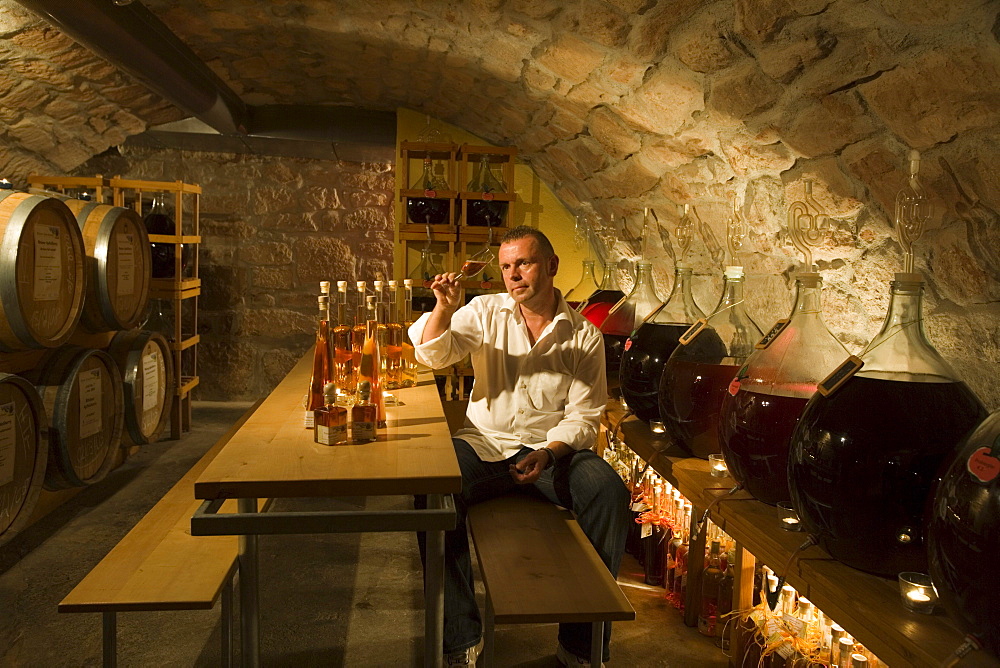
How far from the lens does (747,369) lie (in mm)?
1576

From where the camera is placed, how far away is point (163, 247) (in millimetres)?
4461

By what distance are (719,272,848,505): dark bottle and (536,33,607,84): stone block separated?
1.21 m

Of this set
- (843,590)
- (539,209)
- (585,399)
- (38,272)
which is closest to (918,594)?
(843,590)

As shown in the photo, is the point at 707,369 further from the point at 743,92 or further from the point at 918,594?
the point at 918,594

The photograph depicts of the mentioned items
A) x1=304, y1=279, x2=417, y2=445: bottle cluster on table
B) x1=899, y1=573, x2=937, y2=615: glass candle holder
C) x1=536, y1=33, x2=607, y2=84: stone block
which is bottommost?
x1=899, y1=573, x2=937, y2=615: glass candle holder

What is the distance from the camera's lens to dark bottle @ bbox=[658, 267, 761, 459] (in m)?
1.91

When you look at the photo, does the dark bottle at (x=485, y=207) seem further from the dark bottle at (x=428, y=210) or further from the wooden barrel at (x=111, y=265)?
the wooden barrel at (x=111, y=265)

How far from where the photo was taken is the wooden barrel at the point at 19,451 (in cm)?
Result: 243

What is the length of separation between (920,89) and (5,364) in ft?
9.35

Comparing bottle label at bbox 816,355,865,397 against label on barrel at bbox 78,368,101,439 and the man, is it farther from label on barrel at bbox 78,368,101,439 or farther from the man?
label on barrel at bbox 78,368,101,439

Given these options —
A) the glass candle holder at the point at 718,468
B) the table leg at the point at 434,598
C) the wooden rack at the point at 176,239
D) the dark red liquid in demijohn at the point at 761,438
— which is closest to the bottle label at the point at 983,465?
the dark red liquid in demijohn at the point at 761,438

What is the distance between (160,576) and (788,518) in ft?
4.45

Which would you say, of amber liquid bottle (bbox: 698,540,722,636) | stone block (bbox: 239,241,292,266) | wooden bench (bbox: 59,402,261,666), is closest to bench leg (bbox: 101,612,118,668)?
wooden bench (bbox: 59,402,261,666)

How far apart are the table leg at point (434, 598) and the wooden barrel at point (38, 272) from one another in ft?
5.53
